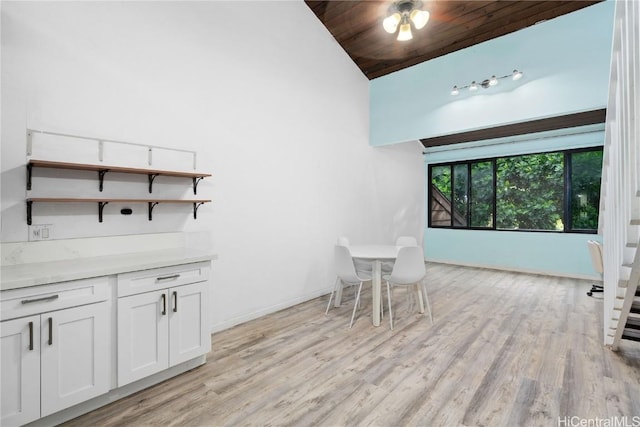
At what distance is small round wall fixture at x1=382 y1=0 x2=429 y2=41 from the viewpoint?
3040 mm

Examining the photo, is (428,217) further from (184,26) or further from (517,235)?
(184,26)

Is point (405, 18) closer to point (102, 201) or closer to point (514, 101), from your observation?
point (514, 101)

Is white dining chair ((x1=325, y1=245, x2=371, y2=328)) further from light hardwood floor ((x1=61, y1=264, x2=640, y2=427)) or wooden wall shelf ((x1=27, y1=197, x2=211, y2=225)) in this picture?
wooden wall shelf ((x1=27, y1=197, x2=211, y2=225))

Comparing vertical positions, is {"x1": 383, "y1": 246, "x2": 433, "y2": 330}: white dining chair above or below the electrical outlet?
below

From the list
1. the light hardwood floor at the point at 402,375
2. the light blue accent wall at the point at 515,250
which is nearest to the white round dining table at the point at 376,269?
the light hardwood floor at the point at 402,375

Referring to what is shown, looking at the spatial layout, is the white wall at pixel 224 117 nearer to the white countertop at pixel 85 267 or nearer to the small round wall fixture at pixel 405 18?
the white countertop at pixel 85 267

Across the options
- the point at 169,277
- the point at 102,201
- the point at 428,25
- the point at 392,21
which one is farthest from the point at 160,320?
the point at 428,25

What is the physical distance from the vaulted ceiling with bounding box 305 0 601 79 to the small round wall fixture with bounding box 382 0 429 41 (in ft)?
1.62

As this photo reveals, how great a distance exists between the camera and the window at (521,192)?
17.3ft

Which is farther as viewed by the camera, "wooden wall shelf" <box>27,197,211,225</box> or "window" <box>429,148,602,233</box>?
"window" <box>429,148,602,233</box>

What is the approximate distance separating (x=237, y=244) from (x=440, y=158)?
17.7 feet

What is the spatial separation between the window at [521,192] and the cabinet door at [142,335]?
6121mm

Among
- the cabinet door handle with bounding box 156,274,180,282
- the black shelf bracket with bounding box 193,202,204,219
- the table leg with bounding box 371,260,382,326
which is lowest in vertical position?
the table leg with bounding box 371,260,382,326

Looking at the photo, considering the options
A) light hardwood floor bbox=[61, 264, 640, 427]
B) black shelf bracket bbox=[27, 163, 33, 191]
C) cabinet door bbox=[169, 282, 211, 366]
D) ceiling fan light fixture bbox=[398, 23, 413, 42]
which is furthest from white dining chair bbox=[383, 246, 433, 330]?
black shelf bracket bbox=[27, 163, 33, 191]
